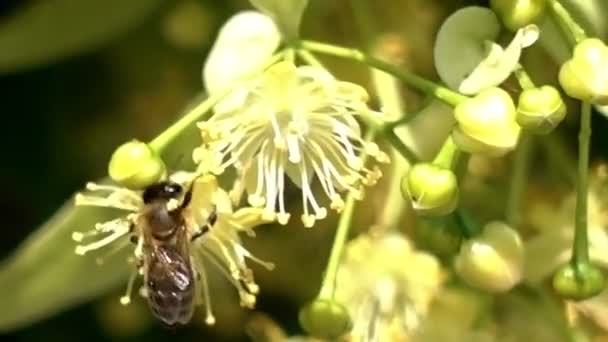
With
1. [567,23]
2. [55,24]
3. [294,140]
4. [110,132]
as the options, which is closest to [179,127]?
[294,140]

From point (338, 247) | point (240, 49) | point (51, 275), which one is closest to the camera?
point (338, 247)

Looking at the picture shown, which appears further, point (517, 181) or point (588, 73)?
point (517, 181)

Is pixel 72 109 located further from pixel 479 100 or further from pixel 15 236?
pixel 479 100

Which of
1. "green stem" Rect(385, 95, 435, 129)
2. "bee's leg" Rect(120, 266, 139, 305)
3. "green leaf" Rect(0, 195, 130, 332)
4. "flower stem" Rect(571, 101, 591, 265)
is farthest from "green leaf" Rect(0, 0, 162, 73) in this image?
"flower stem" Rect(571, 101, 591, 265)

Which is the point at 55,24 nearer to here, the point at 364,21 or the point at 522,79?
the point at 364,21

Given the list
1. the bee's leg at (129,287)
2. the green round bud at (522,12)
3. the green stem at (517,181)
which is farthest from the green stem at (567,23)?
the bee's leg at (129,287)

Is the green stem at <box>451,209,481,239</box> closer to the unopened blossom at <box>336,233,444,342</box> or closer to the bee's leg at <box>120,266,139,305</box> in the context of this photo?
the unopened blossom at <box>336,233,444,342</box>

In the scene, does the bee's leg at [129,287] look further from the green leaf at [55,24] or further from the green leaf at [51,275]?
the green leaf at [55,24]
